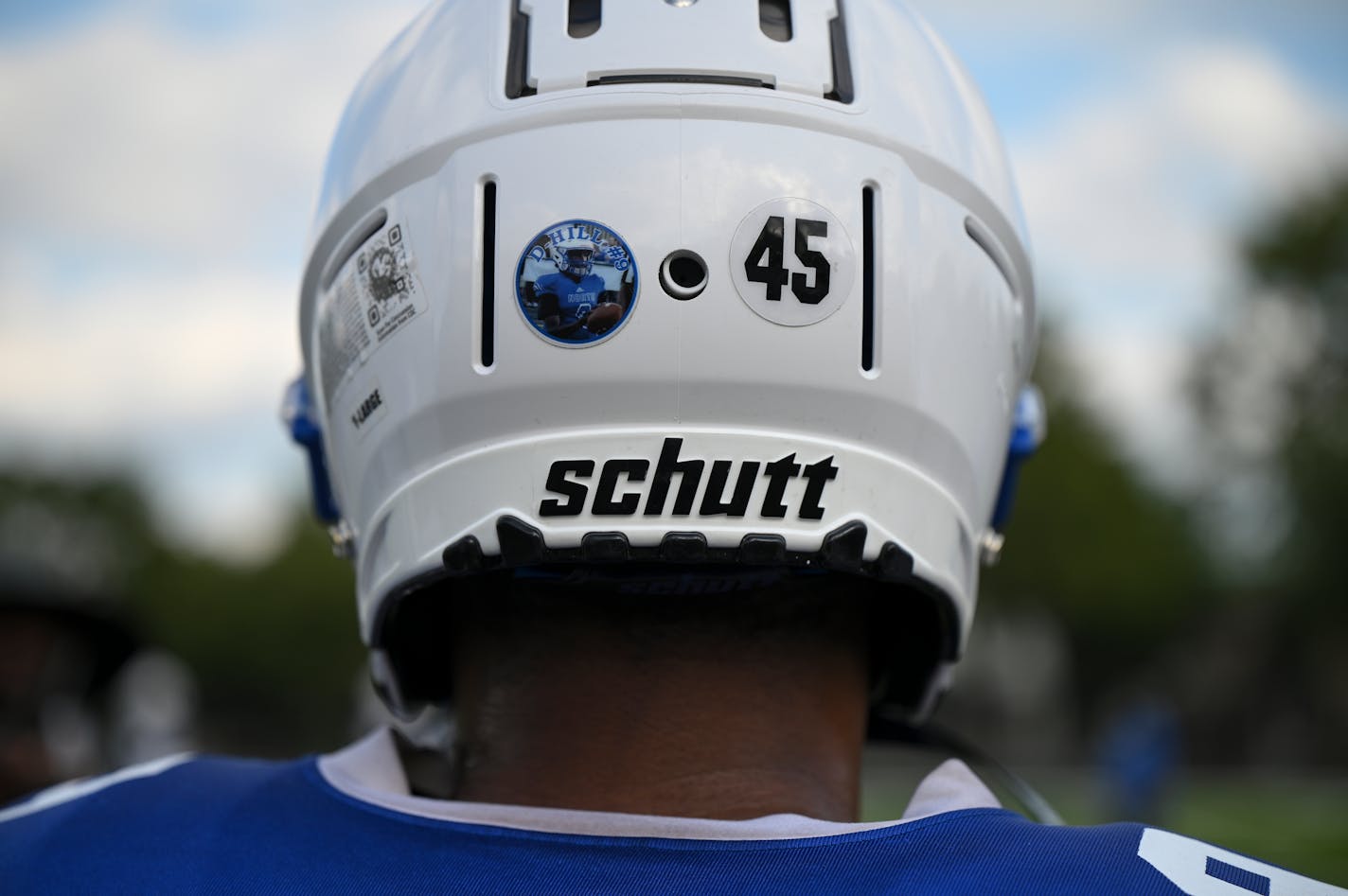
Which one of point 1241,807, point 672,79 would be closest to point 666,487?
point 672,79

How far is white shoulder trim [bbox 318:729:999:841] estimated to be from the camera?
1509 millimetres

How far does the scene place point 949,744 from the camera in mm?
2240

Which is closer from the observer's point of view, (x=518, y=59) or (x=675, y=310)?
(x=675, y=310)

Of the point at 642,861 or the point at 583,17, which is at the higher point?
the point at 583,17

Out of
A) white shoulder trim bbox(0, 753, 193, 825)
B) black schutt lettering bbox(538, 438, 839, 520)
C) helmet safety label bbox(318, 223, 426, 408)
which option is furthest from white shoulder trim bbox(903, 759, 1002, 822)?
white shoulder trim bbox(0, 753, 193, 825)

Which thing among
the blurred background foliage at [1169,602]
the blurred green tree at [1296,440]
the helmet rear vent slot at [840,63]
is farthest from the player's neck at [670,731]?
the blurred green tree at [1296,440]

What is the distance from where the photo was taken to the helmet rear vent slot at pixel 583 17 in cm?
184

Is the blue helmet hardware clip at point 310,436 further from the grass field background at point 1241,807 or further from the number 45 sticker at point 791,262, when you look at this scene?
the grass field background at point 1241,807

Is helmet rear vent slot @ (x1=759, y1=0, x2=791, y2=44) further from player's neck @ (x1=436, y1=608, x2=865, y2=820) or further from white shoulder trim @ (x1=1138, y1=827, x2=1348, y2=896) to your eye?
white shoulder trim @ (x1=1138, y1=827, x2=1348, y2=896)

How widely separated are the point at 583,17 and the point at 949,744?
4.12 ft

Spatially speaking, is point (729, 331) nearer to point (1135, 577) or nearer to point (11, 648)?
point (11, 648)

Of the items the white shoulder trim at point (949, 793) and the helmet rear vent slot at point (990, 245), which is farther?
the helmet rear vent slot at point (990, 245)

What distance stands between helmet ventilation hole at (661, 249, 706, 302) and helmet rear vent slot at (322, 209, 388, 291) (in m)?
0.42

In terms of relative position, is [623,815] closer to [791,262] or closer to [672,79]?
[791,262]
